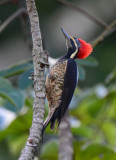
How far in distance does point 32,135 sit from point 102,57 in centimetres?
512

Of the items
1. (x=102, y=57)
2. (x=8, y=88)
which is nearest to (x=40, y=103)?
(x=8, y=88)

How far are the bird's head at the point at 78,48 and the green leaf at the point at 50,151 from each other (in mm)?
868

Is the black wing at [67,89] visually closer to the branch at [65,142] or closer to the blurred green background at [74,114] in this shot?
the blurred green background at [74,114]


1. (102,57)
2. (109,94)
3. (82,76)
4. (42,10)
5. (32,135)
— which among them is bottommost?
(102,57)

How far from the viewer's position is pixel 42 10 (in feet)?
23.9

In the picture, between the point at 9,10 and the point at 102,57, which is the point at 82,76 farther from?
the point at 9,10

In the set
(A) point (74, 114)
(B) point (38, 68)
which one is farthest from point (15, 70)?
(A) point (74, 114)

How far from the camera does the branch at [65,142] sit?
2.87m

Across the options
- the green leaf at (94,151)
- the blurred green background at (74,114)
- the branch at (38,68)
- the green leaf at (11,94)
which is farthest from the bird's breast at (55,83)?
the branch at (38,68)

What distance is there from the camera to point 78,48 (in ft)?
11.6

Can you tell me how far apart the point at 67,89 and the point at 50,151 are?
0.53m

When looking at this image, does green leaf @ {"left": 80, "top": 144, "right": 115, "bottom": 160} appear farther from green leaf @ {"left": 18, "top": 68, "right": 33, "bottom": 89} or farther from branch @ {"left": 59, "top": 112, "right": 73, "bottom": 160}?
green leaf @ {"left": 18, "top": 68, "right": 33, "bottom": 89}

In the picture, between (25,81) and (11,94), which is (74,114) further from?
(11,94)

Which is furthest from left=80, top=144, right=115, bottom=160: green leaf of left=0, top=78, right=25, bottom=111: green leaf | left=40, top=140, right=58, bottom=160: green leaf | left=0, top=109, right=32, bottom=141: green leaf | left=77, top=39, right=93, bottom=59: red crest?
left=77, top=39, right=93, bottom=59: red crest
